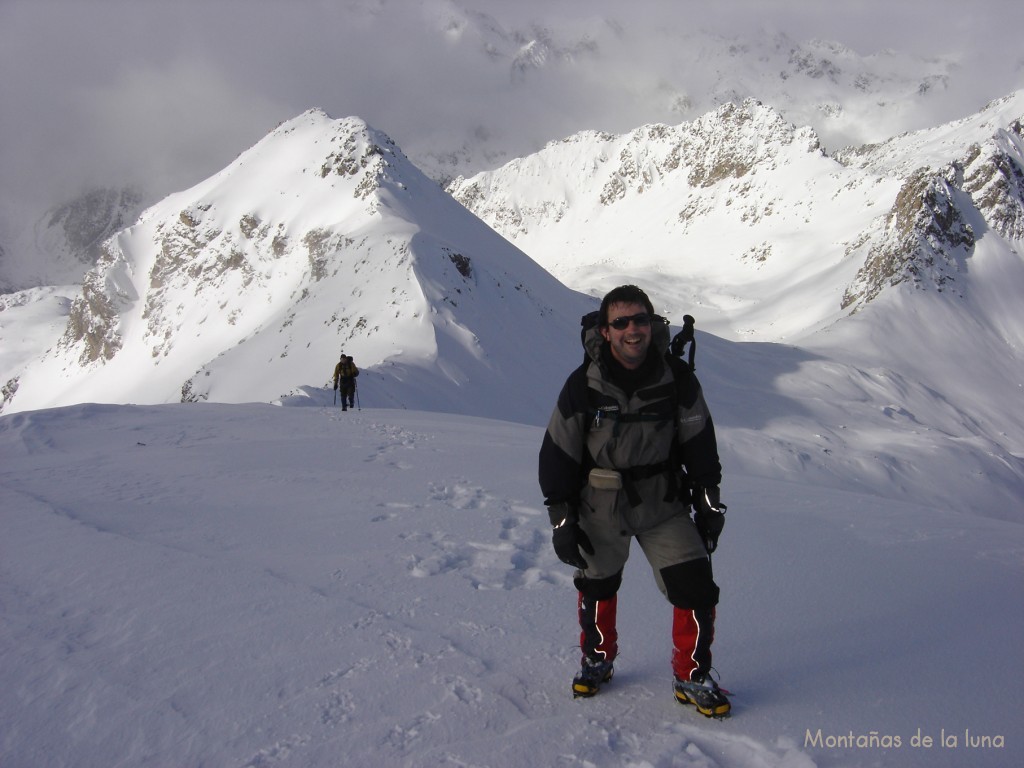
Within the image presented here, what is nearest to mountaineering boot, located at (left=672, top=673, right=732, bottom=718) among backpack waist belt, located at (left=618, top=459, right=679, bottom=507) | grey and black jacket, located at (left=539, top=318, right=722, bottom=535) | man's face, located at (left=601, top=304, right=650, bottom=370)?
grey and black jacket, located at (left=539, top=318, right=722, bottom=535)

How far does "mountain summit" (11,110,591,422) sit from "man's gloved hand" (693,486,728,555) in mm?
17979

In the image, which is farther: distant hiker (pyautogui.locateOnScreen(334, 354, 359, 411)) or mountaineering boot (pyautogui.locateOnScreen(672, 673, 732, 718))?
distant hiker (pyautogui.locateOnScreen(334, 354, 359, 411))

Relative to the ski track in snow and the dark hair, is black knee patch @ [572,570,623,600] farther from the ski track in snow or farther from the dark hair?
the dark hair

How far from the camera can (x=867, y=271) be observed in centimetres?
6506

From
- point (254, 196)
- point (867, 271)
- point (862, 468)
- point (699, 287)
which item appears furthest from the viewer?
point (699, 287)

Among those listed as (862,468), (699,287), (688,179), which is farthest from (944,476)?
(688,179)

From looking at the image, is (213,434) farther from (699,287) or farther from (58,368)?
(699,287)

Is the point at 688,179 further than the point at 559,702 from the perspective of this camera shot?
Yes

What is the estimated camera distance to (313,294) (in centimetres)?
3641

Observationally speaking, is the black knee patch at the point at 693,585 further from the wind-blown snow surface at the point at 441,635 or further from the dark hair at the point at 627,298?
the dark hair at the point at 627,298

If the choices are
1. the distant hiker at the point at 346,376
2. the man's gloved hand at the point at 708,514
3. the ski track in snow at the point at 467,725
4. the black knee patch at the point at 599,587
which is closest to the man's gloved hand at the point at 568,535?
the black knee patch at the point at 599,587

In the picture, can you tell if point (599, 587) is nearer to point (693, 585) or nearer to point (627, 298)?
point (693, 585)

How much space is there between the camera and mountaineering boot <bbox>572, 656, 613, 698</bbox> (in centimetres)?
325

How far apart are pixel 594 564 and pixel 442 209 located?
3997cm
